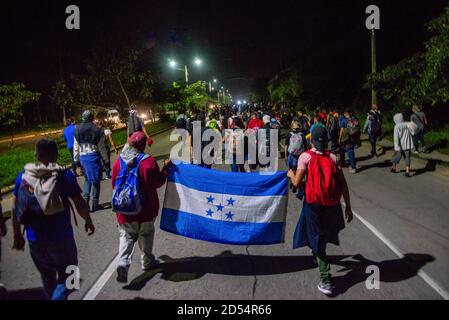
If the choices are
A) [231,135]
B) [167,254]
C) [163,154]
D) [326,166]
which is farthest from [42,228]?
[163,154]

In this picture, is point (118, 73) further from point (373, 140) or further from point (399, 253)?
point (399, 253)

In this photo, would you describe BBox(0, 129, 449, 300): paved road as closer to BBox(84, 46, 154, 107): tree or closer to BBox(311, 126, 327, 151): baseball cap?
BBox(311, 126, 327, 151): baseball cap

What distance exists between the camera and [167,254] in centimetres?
591

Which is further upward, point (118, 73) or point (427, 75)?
point (118, 73)

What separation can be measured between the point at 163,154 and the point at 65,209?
44.2 feet

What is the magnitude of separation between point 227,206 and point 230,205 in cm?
4

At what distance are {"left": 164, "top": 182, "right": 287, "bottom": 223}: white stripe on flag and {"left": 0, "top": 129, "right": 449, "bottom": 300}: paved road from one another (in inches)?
27.4

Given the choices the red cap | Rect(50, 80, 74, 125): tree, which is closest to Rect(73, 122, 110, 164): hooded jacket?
the red cap

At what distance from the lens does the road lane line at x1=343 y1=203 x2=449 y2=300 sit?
15.1ft

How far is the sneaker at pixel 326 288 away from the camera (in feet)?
14.9

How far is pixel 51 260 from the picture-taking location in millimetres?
3902

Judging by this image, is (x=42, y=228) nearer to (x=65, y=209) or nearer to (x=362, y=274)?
(x=65, y=209)

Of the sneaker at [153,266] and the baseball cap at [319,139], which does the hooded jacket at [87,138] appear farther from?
the baseball cap at [319,139]

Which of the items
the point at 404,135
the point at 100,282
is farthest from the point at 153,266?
the point at 404,135
